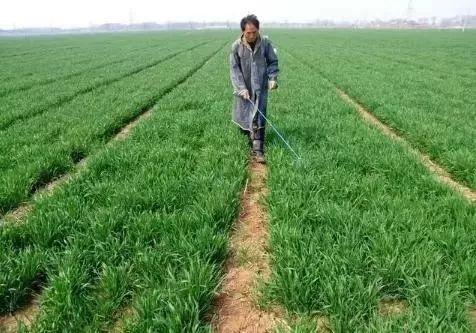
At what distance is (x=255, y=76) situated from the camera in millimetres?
8117

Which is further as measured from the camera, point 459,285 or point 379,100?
point 379,100

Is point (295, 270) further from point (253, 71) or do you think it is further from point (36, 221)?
→ point (253, 71)

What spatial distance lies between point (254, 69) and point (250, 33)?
702 millimetres

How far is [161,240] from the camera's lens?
4504 mm

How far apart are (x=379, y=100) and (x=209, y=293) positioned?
36.9 feet

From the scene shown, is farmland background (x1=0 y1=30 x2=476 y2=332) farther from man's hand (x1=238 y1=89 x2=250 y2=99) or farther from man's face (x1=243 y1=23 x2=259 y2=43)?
man's face (x1=243 y1=23 x2=259 y2=43)

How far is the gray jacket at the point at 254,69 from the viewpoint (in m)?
8.09

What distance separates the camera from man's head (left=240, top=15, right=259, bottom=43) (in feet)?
24.5

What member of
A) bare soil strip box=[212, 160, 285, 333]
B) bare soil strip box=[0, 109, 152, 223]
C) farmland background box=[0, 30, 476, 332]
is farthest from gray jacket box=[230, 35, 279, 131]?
bare soil strip box=[0, 109, 152, 223]

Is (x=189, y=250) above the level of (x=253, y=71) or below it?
below

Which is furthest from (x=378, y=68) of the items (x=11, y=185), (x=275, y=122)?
(x=11, y=185)

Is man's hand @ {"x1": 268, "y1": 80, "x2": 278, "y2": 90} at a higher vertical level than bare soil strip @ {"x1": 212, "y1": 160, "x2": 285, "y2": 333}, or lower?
higher

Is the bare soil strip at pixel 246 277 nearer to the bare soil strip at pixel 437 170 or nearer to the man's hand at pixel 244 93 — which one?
the man's hand at pixel 244 93

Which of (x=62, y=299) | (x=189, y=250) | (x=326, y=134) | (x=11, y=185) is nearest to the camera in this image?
(x=62, y=299)
